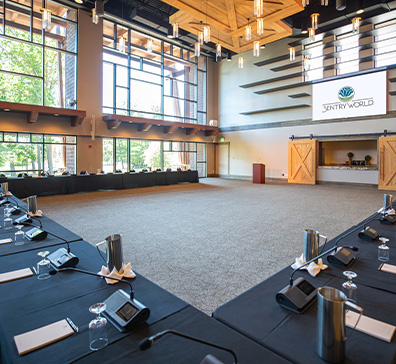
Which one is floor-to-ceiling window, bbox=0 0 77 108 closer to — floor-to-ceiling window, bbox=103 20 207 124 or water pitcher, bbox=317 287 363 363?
floor-to-ceiling window, bbox=103 20 207 124

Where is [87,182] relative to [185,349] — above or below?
above

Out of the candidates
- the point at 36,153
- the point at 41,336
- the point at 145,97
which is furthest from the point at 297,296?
the point at 145,97

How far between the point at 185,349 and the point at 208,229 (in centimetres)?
343

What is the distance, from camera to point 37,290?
1.43 meters

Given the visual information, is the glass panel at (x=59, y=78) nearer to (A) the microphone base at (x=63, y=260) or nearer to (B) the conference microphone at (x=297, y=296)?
(A) the microphone base at (x=63, y=260)

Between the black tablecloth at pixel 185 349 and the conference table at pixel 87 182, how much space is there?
25.3ft

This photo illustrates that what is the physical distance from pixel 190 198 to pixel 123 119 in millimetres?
4681

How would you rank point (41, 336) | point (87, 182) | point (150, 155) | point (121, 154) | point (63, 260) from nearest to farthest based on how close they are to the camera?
1. point (41, 336)
2. point (63, 260)
3. point (87, 182)
4. point (121, 154)
5. point (150, 155)

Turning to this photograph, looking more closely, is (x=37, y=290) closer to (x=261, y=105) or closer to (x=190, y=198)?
(x=190, y=198)

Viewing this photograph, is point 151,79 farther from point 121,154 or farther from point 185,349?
point 185,349

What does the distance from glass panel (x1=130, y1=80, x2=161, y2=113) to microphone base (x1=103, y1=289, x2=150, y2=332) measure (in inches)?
440

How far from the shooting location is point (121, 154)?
11227 millimetres

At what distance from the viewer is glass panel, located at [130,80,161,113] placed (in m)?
11.5

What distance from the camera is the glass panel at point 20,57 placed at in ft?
27.9
